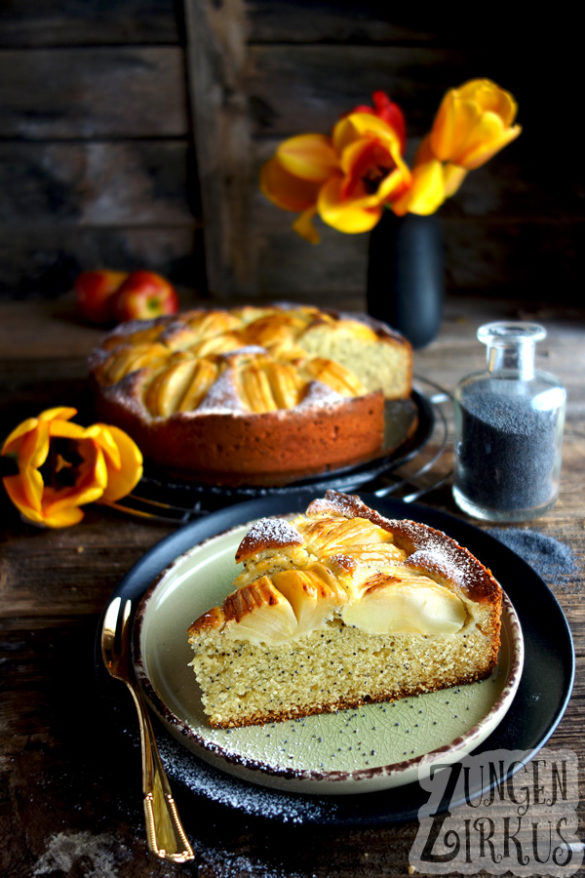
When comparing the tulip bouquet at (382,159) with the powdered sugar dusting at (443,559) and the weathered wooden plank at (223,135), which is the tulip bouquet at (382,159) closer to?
the weathered wooden plank at (223,135)

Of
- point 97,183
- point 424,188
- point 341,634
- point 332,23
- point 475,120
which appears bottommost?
point 341,634

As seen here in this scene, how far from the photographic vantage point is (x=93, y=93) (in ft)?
8.21

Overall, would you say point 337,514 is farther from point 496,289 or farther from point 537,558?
point 496,289

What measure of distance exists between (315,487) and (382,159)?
93cm

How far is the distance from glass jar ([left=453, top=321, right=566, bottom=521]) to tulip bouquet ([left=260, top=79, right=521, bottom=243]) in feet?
2.09

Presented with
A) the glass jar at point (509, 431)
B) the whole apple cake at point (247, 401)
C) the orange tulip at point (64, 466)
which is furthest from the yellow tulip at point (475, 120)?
the orange tulip at point (64, 466)

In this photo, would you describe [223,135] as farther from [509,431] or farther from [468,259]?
[509,431]

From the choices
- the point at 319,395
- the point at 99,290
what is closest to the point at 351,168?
the point at 319,395

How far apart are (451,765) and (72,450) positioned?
2.82 feet

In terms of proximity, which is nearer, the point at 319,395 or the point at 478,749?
the point at 478,749

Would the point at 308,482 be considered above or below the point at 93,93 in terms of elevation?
below

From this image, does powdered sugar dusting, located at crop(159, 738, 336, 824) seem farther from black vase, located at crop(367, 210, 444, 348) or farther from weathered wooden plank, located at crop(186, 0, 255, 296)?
weathered wooden plank, located at crop(186, 0, 255, 296)

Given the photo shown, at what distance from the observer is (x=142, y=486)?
149 cm

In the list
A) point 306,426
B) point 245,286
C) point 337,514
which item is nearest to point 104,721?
point 337,514
